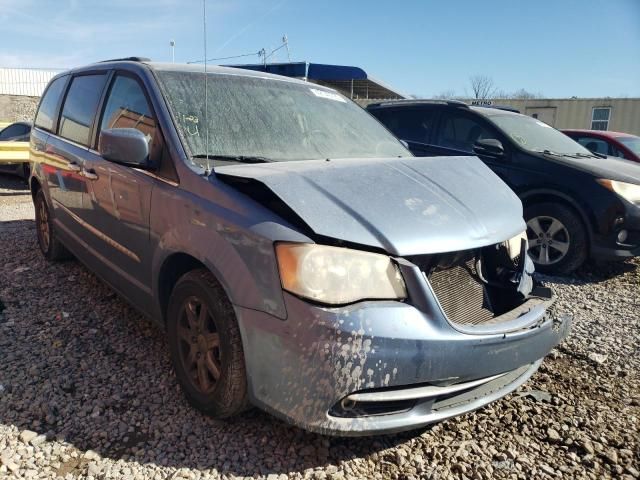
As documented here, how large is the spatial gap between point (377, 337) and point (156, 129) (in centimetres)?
168

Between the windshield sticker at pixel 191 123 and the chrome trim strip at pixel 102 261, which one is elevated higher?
the windshield sticker at pixel 191 123

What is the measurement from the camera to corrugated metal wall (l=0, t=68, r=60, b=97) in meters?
26.4

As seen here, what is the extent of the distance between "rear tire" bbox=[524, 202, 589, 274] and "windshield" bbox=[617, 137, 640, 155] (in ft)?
16.8

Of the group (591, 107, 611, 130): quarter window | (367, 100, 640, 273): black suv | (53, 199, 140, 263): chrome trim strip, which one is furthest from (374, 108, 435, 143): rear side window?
(591, 107, 611, 130): quarter window

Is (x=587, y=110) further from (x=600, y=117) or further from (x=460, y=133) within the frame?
(x=460, y=133)

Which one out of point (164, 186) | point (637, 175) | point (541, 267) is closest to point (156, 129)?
point (164, 186)

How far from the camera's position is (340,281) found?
74.9 inches

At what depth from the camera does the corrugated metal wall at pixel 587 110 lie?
68.6 feet

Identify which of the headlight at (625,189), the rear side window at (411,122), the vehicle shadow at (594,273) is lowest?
the vehicle shadow at (594,273)

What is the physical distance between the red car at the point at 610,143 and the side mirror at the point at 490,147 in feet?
14.4

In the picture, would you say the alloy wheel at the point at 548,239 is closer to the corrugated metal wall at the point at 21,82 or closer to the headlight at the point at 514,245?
the headlight at the point at 514,245

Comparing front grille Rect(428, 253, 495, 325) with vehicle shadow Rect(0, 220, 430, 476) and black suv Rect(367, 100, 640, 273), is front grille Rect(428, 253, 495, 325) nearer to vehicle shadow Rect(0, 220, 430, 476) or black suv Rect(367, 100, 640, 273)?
vehicle shadow Rect(0, 220, 430, 476)

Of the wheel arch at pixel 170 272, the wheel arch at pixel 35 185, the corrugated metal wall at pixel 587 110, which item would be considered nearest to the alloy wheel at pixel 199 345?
the wheel arch at pixel 170 272

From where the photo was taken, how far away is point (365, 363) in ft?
6.05
